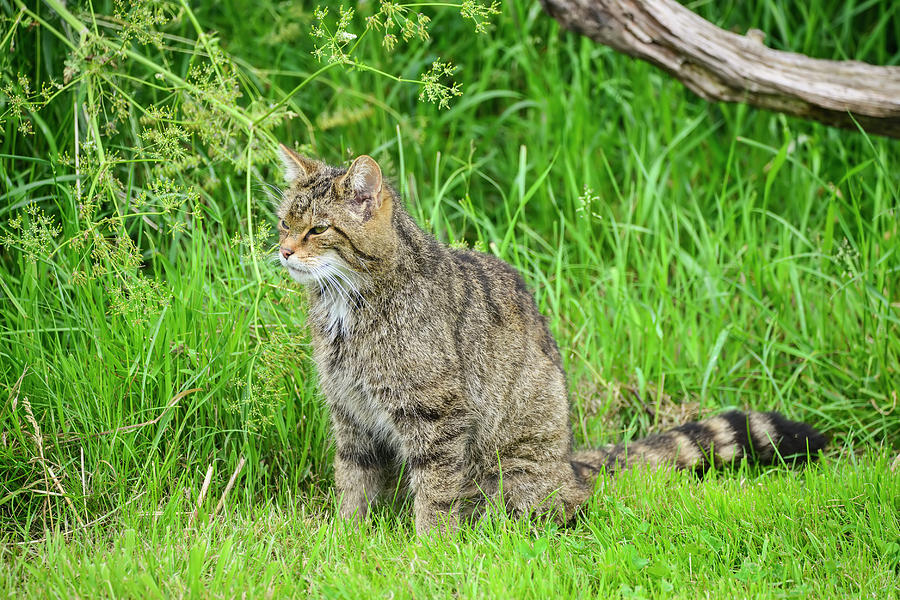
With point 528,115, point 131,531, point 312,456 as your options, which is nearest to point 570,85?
point 528,115

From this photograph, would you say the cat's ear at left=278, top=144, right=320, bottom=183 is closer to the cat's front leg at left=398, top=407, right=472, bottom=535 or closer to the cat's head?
→ the cat's head

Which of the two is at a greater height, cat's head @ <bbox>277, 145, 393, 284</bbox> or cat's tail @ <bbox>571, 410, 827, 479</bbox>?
cat's head @ <bbox>277, 145, 393, 284</bbox>

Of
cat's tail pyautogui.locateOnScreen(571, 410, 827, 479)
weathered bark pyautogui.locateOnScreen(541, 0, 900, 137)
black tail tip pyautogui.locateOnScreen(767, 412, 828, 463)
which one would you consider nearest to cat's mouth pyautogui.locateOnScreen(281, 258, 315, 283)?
cat's tail pyautogui.locateOnScreen(571, 410, 827, 479)

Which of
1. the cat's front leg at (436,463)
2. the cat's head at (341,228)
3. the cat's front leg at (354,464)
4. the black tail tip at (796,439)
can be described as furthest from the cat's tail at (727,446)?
the cat's head at (341,228)

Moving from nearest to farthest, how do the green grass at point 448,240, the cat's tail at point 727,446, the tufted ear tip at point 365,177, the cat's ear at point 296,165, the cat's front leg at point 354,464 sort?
the green grass at point 448,240 < the tufted ear tip at point 365,177 < the cat's ear at point 296,165 < the cat's front leg at point 354,464 < the cat's tail at point 727,446

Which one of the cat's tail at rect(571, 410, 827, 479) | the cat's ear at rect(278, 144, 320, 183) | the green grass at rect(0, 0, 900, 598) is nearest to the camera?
the green grass at rect(0, 0, 900, 598)

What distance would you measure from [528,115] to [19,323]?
3760 mm

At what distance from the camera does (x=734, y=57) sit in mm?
4910

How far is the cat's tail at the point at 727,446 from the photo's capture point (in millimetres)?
4320

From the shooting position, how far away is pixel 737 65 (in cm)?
491

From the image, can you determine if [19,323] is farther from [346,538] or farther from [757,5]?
[757,5]

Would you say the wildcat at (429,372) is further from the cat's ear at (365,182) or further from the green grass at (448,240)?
the green grass at (448,240)

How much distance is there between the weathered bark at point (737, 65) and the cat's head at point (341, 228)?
5.65 ft

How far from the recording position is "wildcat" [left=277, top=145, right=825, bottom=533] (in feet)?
12.4
